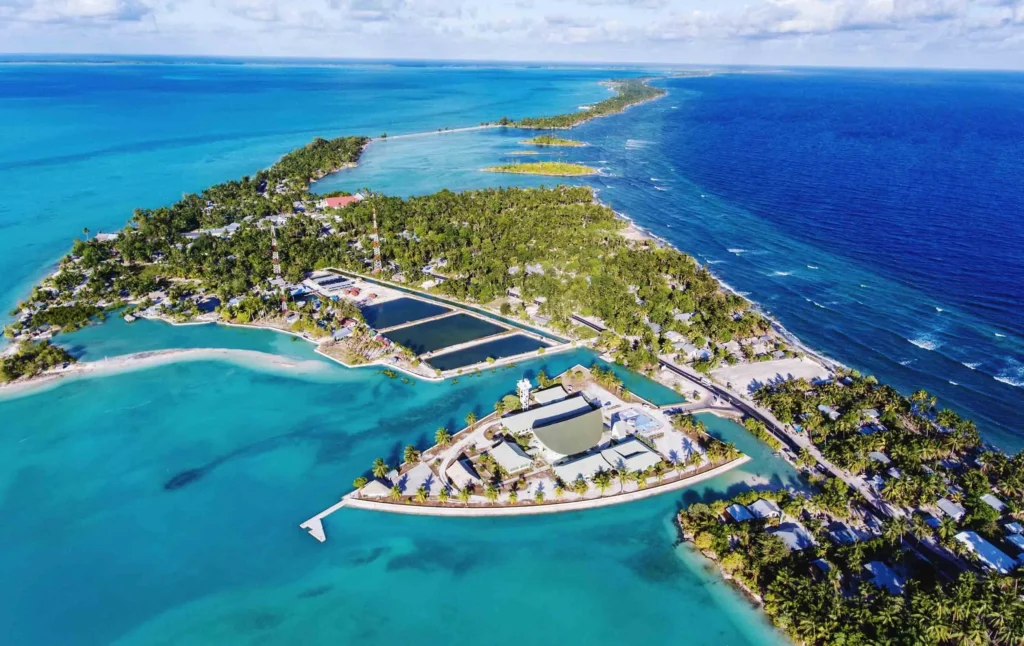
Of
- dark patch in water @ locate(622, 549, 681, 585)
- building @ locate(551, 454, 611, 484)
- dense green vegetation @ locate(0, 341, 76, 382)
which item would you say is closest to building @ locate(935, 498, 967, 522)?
dark patch in water @ locate(622, 549, 681, 585)

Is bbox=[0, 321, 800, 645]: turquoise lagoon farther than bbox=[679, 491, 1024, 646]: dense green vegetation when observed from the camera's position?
Yes

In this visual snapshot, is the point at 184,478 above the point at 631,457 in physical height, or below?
below

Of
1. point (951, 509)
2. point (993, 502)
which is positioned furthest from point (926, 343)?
point (951, 509)

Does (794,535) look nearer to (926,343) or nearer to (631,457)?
(631,457)

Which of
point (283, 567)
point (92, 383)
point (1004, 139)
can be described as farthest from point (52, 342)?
point (1004, 139)

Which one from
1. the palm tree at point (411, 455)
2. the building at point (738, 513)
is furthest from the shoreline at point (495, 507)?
the building at point (738, 513)

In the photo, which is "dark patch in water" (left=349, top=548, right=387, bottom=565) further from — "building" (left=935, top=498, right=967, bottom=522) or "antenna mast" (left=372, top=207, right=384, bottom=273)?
"antenna mast" (left=372, top=207, right=384, bottom=273)
